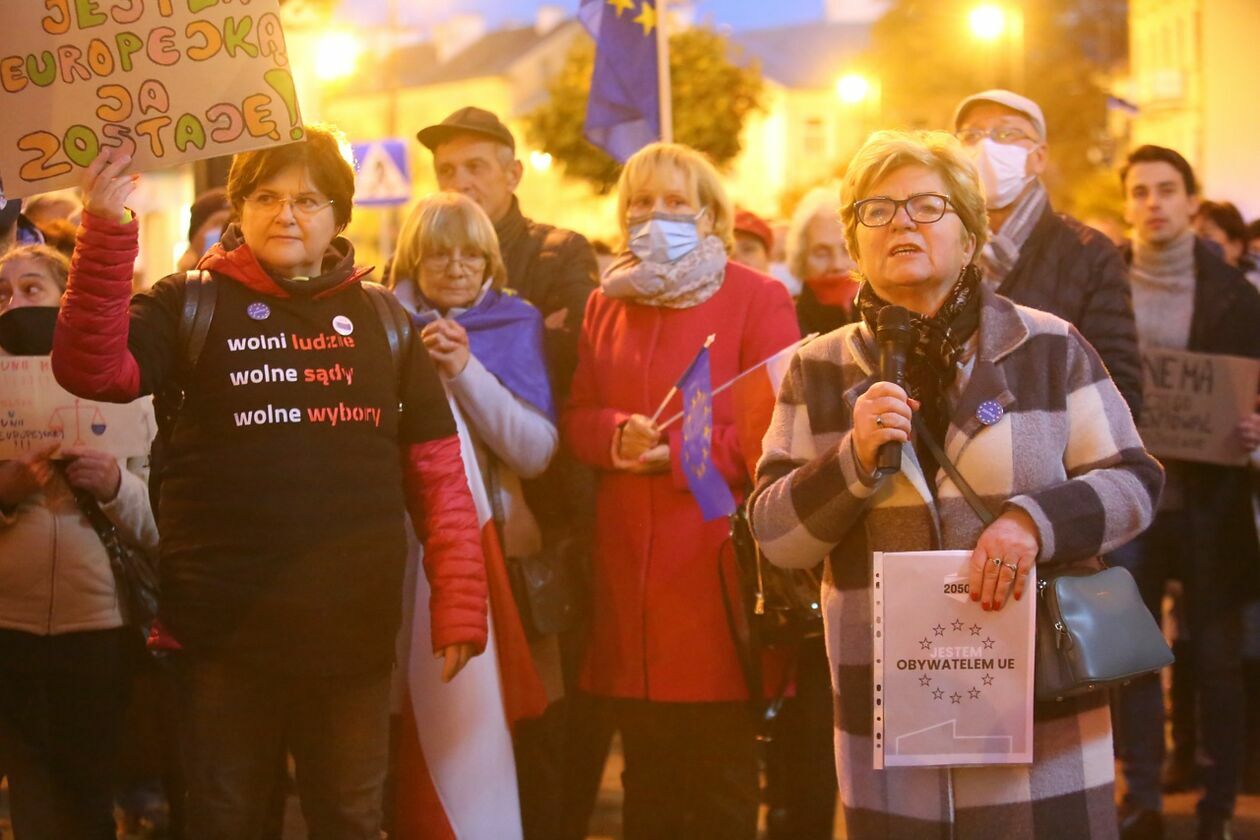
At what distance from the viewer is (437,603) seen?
4441 millimetres

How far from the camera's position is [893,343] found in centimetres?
365

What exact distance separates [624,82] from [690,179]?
2702 mm

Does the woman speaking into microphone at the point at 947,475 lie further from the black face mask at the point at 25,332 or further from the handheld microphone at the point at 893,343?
the black face mask at the point at 25,332

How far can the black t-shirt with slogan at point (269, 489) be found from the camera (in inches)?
158

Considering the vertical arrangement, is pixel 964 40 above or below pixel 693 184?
above

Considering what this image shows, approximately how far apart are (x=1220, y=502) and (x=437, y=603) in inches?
134

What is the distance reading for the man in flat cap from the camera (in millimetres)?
5398

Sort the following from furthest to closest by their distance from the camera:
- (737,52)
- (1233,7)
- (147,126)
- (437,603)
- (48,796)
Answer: (737,52)
(1233,7)
(48,796)
(437,603)
(147,126)

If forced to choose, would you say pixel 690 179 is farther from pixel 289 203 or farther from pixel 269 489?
pixel 269 489

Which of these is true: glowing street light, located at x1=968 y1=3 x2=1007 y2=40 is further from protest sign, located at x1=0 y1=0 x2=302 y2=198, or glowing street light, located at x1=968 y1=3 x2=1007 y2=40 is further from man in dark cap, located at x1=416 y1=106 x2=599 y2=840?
protest sign, located at x1=0 y1=0 x2=302 y2=198

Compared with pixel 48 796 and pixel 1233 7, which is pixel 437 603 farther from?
pixel 1233 7

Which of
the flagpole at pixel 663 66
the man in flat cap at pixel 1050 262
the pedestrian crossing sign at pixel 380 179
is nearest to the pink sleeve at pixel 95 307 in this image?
the man in flat cap at pixel 1050 262

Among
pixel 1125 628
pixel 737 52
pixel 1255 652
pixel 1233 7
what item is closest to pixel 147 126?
pixel 1125 628

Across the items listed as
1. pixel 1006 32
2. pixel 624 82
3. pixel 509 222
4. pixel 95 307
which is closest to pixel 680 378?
pixel 509 222
